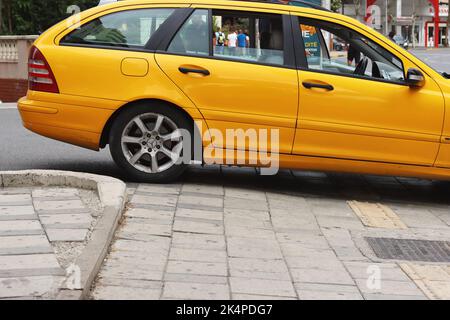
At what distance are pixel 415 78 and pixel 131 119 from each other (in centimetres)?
244

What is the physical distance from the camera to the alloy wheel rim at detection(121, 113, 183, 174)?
22.2ft

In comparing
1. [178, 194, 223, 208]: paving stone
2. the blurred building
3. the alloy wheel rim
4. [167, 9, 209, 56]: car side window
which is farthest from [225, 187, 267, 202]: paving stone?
the blurred building

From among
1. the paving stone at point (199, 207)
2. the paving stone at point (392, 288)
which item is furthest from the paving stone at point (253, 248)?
the paving stone at point (199, 207)

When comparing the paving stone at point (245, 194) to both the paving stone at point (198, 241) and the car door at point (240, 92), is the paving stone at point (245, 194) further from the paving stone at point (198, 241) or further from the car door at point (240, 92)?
the paving stone at point (198, 241)

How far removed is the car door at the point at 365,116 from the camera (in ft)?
22.1

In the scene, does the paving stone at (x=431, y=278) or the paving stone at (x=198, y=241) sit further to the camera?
the paving stone at (x=198, y=241)

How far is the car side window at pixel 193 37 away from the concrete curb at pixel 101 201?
1.40 meters

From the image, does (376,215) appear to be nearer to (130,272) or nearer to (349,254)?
(349,254)

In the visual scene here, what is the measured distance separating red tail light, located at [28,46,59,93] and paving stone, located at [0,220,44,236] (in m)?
1.84

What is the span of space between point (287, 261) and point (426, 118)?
2.40 m
